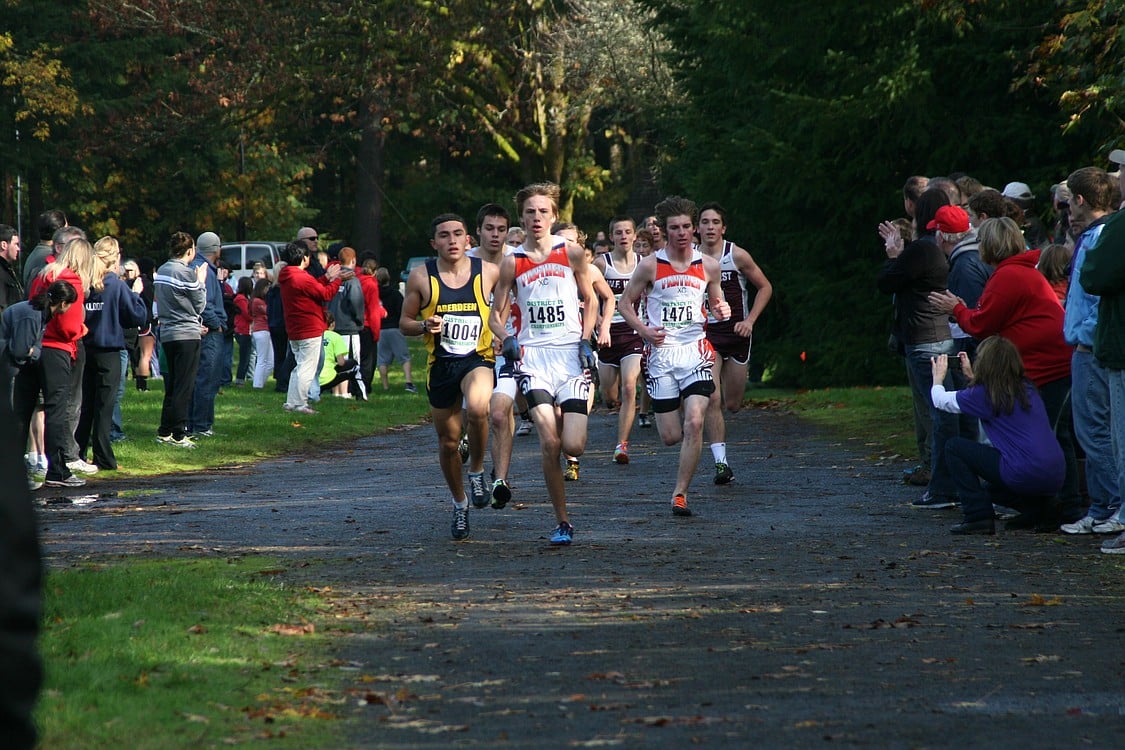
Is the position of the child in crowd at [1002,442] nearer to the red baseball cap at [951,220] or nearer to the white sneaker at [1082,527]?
the white sneaker at [1082,527]

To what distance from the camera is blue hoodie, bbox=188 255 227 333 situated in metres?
18.3

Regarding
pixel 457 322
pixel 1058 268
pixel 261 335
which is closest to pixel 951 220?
→ pixel 1058 268

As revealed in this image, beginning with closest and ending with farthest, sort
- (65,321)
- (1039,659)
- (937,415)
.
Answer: (1039,659) < (937,415) < (65,321)

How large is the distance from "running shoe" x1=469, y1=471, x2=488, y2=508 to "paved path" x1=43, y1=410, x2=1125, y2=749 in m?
0.14

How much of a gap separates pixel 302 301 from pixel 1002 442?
43.1 feet

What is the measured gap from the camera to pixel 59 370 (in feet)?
46.1

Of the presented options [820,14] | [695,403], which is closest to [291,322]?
[820,14]

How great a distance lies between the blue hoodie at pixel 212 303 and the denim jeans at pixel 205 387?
22cm

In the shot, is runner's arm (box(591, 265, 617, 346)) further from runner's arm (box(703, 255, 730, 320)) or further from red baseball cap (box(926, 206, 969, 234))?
red baseball cap (box(926, 206, 969, 234))

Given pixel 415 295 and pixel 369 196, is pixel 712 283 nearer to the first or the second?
pixel 415 295

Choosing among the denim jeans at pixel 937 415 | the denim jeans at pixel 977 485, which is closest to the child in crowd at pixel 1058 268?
the denim jeans at pixel 937 415

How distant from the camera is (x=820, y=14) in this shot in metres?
24.7

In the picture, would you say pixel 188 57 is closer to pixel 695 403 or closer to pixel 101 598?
pixel 695 403

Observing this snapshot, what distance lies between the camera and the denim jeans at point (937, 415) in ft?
38.9
